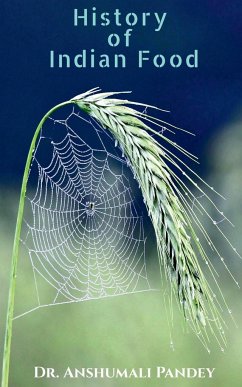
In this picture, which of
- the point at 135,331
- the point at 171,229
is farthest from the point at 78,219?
the point at 171,229

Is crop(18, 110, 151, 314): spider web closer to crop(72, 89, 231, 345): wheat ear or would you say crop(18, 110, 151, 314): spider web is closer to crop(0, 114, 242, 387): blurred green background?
A: crop(0, 114, 242, 387): blurred green background

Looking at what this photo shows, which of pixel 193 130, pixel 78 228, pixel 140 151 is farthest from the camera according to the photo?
pixel 78 228

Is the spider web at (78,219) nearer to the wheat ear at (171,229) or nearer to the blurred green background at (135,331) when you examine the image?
the blurred green background at (135,331)

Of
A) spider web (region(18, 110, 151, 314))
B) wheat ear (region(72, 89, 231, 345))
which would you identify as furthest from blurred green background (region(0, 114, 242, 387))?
wheat ear (region(72, 89, 231, 345))

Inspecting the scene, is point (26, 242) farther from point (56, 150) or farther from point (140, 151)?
point (140, 151)

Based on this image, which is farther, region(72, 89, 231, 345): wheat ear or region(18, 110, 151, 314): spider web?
region(18, 110, 151, 314): spider web

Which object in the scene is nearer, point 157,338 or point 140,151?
point 140,151

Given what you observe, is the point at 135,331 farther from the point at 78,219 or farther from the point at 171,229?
the point at 171,229

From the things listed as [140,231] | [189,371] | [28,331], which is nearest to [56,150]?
[140,231]
